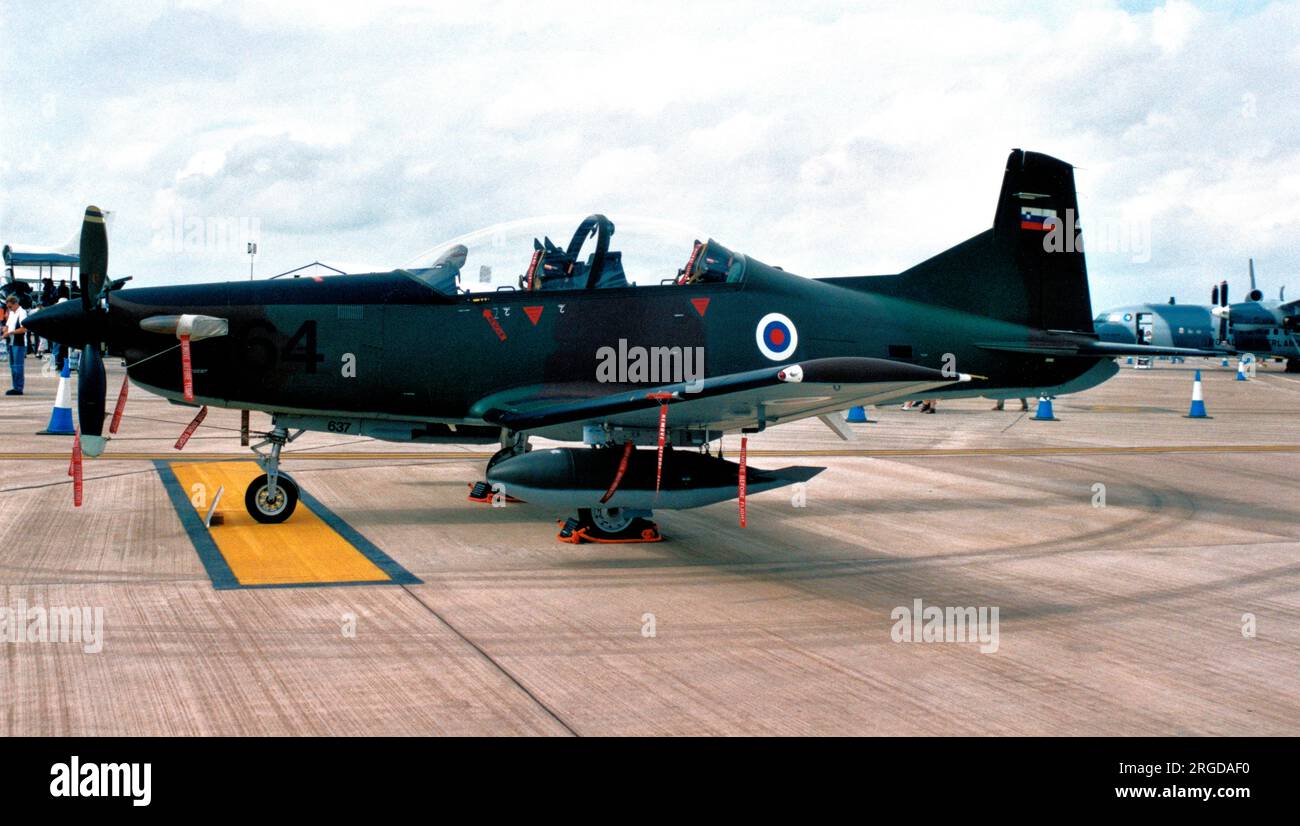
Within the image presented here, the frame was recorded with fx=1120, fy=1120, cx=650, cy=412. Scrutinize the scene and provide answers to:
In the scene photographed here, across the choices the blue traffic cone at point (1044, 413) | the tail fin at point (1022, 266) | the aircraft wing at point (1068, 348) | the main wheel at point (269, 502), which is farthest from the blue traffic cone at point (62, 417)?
the blue traffic cone at point (1044, 413)

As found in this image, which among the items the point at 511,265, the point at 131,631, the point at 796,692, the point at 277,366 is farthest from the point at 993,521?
the point at 131,631

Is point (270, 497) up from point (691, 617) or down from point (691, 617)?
up

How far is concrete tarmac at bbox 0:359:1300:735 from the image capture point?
→ 4.87m

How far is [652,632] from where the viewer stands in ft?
20.6

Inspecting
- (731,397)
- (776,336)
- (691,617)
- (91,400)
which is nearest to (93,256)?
(91,400)

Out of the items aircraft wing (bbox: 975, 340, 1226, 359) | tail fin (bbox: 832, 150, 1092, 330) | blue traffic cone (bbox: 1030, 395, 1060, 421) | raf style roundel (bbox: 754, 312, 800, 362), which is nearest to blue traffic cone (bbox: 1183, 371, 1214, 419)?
blue traffic cone (bbox: 1030, 395, 1060, 421)

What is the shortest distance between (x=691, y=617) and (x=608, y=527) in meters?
2.44

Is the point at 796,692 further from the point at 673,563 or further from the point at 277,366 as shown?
the point at 277,366

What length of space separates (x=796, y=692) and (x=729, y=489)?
124 inches

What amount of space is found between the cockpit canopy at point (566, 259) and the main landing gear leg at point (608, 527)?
1854 millimetres

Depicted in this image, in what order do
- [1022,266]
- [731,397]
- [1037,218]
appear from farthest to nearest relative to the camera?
[1037,218], [1022,266], [731,397]

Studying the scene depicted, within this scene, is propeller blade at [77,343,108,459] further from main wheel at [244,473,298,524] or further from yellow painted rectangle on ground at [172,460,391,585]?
main wheel at [244,473,298,524]

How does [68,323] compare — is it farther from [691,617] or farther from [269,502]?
[691,617]

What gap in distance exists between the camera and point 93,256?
8.30 m
